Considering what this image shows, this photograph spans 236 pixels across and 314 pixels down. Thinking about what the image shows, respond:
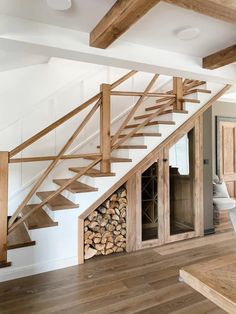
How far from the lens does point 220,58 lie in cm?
244

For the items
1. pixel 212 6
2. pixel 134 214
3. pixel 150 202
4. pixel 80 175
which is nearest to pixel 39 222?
pixel 80 175

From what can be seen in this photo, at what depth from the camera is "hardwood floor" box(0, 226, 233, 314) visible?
80.1 inches

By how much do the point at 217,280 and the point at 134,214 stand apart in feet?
6.95

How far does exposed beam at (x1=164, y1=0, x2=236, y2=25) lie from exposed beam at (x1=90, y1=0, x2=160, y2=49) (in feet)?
0.57

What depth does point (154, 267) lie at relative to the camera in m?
2.75

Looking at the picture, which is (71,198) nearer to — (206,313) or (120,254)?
(120,254)

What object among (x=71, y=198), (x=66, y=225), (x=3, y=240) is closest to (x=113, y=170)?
(x=71, y=198)

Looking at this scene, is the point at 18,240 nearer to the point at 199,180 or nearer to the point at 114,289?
the point at 114,289

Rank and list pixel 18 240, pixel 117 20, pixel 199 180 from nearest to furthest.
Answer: pixel 117 20
pixel 18 240
pixel 199 180

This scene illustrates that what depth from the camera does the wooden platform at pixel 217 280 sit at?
1.04m

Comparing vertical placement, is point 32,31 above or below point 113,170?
above

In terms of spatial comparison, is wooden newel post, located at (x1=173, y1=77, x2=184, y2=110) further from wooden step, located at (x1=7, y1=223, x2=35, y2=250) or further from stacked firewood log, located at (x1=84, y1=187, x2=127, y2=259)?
wooden step, located at (x1=7, y1=223, x2=35, y2=250)

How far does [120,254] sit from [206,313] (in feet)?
4.39

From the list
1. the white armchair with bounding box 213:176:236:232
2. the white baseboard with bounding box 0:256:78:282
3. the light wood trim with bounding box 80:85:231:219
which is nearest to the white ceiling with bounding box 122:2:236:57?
the light wood trim with bounding box 80:85:231:219
